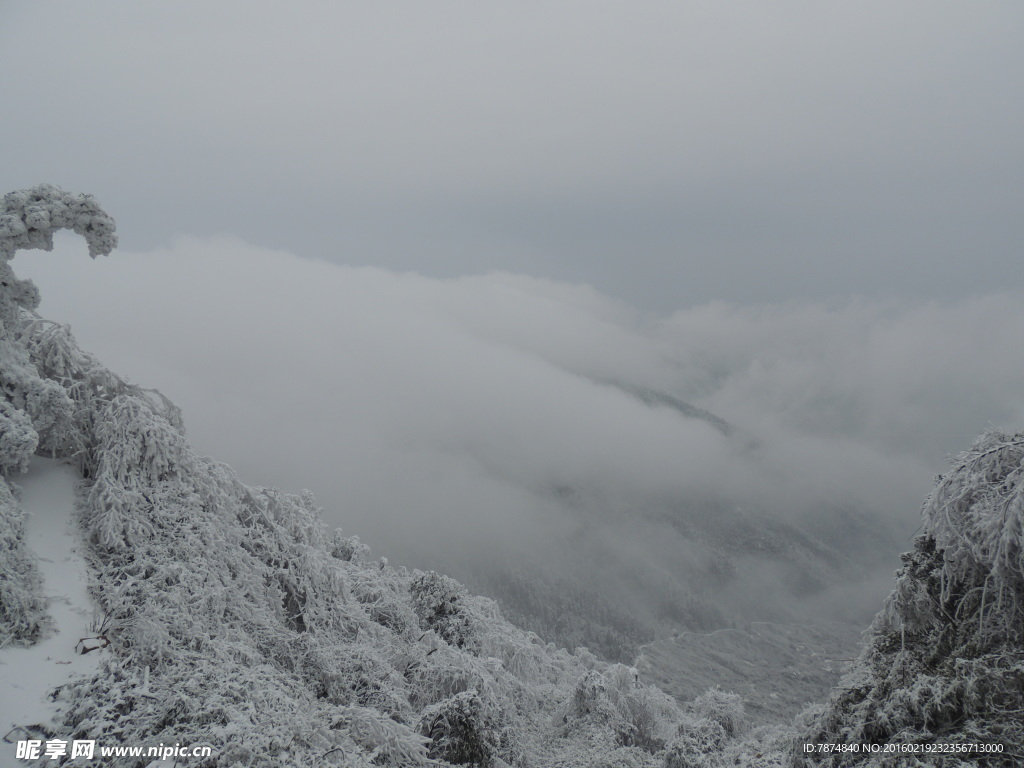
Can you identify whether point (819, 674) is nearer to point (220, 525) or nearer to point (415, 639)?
point (415, 639)

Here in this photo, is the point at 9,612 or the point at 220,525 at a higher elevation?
the point at 220,525

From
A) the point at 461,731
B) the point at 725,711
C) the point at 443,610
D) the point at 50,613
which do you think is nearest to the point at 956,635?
the point at 461,731

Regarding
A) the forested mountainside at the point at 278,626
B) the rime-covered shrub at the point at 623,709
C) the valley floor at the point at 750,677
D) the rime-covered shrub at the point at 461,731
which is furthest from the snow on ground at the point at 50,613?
the valley floor at the point at 750,677

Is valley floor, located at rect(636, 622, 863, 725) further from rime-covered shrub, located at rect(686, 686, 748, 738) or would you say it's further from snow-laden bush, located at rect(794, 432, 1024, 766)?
snow-laden bush, located at rect(794, 432, 1024, 766)

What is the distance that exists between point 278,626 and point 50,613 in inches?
247

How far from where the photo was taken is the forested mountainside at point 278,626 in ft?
32.2

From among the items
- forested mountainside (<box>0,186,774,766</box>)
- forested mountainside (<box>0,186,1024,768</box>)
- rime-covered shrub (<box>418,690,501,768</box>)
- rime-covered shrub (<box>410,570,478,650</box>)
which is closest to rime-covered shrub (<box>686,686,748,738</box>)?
forested mountainside (<box>0,186,774,766</box>)

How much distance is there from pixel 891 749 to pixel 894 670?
1776mm

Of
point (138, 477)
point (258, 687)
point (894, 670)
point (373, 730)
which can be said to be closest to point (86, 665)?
point (258, 687)

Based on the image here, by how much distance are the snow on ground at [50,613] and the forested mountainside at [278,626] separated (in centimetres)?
26

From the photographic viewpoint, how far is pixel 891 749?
997cm

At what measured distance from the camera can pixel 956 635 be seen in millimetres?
10469

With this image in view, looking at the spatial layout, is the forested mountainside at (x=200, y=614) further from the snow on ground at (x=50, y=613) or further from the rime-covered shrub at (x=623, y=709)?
the rime-covered shrub at (x=623, y=709)

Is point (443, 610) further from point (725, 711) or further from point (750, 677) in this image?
point (750, 677)
